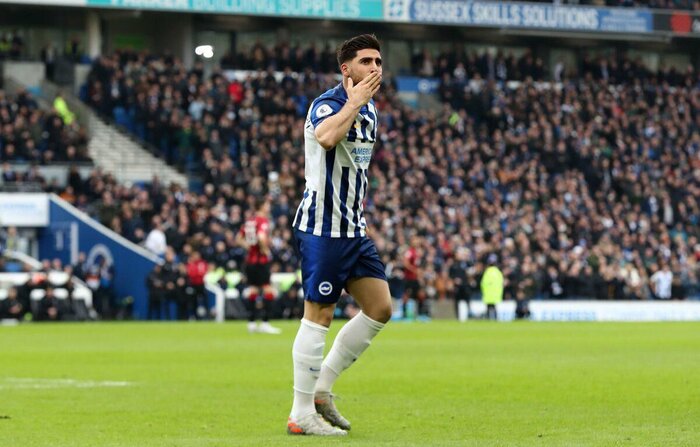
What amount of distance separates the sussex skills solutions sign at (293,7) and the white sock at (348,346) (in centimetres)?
3899

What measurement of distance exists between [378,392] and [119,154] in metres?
30.2

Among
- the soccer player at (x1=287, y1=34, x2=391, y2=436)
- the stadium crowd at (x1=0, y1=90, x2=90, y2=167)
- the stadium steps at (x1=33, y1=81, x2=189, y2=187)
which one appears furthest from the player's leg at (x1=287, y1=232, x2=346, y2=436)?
the stadium steps at (x1=33, y1=81, x2=189, y2=187)

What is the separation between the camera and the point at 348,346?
28.4 feet

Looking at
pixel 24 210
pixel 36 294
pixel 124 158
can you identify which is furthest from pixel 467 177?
pixel 36 294

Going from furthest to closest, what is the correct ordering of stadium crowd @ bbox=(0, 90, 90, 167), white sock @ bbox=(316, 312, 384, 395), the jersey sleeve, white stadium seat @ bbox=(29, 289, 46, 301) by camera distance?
1. stadium crowd @ bbox=(0, 90, 90, 167)
2. white stadium seat @ bbox=(29, 289, 46, 301)
3. white sock @ bbox=(316, 312, 384, 395)
4. the jersey sleeve

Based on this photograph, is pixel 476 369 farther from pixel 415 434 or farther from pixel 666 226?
pixel 666 226

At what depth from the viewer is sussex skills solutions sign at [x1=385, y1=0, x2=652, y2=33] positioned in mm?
51438

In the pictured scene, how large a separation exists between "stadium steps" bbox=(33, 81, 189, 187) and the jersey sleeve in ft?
104

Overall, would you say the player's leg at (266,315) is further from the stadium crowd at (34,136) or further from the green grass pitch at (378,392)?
the stadium crowd at (34,136)

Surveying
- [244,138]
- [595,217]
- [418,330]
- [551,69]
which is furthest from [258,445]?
[551,69]

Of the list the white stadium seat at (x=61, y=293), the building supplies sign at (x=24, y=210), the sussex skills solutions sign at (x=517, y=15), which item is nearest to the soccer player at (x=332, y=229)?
the white stadium seat at (x=61, y=293)

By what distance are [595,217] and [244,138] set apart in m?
11.0

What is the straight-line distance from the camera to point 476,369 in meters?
15.1

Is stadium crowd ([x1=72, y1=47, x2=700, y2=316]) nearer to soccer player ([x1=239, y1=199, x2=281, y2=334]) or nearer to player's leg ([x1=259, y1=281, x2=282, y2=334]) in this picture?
player's leg ([x1=259, y1=281, x2=282, y2=334])
